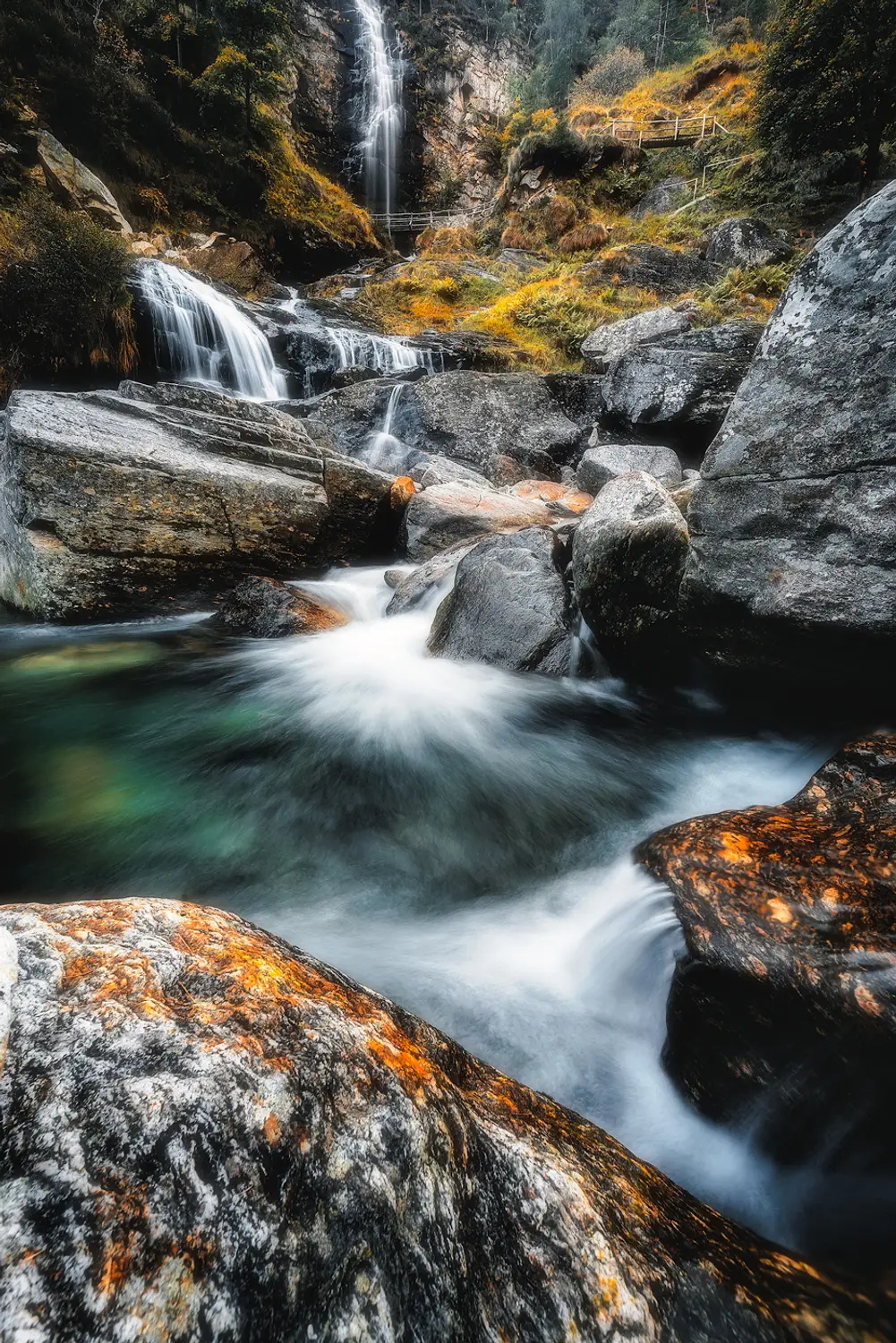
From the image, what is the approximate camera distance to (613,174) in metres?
23.5

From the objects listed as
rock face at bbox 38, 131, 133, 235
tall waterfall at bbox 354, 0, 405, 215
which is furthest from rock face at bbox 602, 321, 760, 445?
tall waterfall at bbox 354, 0, 405, 215

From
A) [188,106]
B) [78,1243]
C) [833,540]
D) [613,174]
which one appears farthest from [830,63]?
[78,1243]

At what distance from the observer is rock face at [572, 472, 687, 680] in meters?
3.98

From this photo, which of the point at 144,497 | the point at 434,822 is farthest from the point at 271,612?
the point at 434,822

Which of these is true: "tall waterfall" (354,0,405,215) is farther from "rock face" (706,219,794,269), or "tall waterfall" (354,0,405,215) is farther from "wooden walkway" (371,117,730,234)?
"rock face" (706,219,794,269)

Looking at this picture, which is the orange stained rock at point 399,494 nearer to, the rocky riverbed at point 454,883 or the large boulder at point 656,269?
the rocky riverbed at point 454,883

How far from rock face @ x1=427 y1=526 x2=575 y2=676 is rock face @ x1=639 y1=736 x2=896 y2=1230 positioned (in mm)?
2855

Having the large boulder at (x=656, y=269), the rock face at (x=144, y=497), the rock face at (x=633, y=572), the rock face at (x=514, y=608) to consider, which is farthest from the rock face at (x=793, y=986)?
the large boulder at (x=656, y=269)

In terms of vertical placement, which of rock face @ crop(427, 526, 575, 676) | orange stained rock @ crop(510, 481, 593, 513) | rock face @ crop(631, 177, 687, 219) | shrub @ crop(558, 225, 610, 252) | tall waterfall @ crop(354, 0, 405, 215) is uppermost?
tall waterfall @ crop(354, 0, 405, 215)

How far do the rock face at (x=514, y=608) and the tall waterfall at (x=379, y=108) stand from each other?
1589 inches

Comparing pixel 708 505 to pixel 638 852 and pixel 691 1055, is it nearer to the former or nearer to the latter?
pixel 638 852

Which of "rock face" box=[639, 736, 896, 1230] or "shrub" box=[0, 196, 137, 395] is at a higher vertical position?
"shrub" box=[0, 196, 137, 395]

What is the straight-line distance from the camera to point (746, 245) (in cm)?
1561

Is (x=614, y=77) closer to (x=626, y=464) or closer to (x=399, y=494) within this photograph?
(x=626, y=464)
